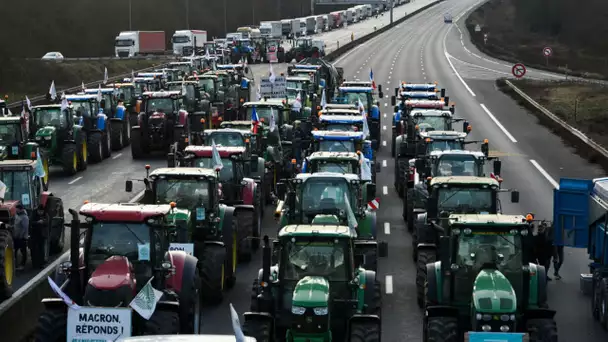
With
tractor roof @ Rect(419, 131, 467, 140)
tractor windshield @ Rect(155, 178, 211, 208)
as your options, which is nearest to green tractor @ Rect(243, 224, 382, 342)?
tractor windshield @ Rect(155, 178, 211, 208)

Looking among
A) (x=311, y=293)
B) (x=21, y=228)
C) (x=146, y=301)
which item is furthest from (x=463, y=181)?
(x=146, y=301)

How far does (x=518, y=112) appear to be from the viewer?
6016 cm

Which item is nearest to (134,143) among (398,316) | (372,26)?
(398,316)

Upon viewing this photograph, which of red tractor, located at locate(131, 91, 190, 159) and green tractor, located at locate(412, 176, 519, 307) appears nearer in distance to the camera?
green tractor, located at locate(412, 176, 519, 307)

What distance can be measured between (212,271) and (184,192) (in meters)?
1.94

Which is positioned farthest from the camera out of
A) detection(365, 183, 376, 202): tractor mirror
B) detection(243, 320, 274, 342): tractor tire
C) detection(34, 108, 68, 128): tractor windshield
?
detection(34, 108, 68, 128): tractor windshield

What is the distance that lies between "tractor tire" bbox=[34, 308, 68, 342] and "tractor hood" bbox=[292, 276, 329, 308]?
321 cm

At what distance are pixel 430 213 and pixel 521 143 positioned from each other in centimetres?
2652

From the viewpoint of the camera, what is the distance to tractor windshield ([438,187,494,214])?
23.0m

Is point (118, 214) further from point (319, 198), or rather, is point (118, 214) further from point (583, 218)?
point (583, 218)

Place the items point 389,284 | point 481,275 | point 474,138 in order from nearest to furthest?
point 481,275 → point 389,284 → point 474,138

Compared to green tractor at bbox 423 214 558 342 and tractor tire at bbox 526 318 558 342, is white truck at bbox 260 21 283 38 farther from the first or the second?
tractor tire at bbox 526 318 558 342

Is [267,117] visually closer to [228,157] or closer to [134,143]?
[134,143]

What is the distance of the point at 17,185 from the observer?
24.5 m
